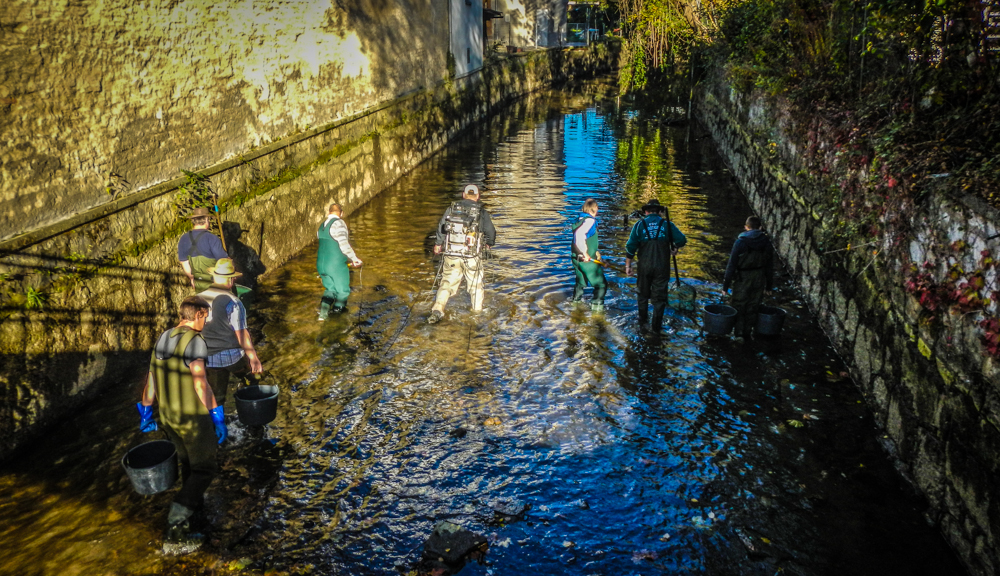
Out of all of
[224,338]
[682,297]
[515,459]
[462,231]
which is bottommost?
[515,459]

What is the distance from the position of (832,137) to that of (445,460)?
779 cm

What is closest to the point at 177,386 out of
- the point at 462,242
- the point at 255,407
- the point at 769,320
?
the point at 255,407

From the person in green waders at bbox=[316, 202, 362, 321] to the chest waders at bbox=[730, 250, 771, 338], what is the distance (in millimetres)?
5247

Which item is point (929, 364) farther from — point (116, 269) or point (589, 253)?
point (116, 269)

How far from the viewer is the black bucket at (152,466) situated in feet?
17.2

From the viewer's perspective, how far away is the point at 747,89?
18969 millimetres

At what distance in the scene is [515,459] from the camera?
652 centimetres

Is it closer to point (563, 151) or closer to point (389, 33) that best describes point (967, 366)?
A: point (389, 33)

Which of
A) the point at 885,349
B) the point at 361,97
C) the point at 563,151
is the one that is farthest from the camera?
the point at 563,151

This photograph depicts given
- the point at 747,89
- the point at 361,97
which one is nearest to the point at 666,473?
the point at 361,97

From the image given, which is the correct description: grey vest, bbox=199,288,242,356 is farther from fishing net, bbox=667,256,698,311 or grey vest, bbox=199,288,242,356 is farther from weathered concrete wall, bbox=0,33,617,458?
fishing net, bbox=667,256,698,311

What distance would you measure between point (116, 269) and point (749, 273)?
7953 mm

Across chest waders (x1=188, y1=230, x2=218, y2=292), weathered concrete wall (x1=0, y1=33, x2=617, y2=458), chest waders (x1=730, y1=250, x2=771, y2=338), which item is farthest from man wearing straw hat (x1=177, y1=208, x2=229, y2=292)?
chest waders (x1=730, y1=250, x2=771, y2=338)

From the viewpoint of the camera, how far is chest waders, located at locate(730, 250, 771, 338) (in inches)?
348
